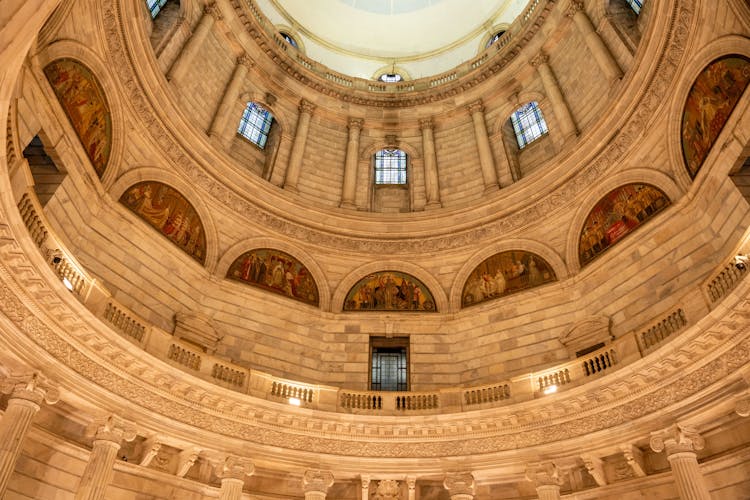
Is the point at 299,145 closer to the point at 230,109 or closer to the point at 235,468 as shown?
the point at 230,109

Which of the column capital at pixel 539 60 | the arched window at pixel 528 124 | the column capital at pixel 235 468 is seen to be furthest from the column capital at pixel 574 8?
the column capital at pixel 235 468

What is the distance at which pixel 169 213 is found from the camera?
19.6 m

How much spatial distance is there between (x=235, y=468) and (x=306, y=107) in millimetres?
18661

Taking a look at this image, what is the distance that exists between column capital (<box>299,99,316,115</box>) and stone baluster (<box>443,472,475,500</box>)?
19168mm

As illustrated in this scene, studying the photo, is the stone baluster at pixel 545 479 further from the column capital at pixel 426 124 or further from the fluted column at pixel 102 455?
the column capital at pixel 426 124

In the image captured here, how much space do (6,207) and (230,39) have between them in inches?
730

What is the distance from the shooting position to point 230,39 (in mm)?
26422

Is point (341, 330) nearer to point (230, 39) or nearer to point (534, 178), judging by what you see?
point (534, 178)

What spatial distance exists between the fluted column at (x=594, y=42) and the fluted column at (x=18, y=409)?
21.7 m

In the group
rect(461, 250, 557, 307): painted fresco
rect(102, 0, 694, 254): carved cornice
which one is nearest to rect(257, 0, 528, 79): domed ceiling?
rect(102, 0, 694, 254): carved cornice

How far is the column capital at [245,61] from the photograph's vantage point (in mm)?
26516

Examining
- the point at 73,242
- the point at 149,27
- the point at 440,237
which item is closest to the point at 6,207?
the point at 73,242

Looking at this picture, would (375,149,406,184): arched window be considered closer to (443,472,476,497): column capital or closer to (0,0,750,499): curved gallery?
(0,0,750,499): curved gallery

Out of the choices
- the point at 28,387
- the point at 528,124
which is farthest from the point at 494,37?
the point at 28,387
